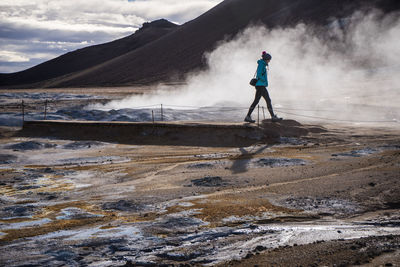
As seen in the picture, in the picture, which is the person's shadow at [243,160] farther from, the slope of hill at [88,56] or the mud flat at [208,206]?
the slope of hill at [88,56]

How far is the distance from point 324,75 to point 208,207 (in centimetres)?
2971

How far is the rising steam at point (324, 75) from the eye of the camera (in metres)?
19.4

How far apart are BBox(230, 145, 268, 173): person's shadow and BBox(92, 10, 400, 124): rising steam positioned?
19.1 ft

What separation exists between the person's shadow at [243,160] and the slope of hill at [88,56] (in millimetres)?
104513

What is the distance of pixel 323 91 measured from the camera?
26.2m

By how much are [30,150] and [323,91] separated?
19.0 metres

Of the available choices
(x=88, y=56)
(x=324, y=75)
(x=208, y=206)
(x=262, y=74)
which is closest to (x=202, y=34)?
(x=324, y=75)

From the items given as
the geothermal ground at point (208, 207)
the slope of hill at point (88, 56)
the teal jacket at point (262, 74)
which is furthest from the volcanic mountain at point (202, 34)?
the geothermal ground at point (208, 207)

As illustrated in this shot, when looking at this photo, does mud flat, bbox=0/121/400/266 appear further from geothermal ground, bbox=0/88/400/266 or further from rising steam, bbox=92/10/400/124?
rising steam, bbox=92/10/400/124

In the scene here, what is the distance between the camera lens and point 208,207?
5.52 metres

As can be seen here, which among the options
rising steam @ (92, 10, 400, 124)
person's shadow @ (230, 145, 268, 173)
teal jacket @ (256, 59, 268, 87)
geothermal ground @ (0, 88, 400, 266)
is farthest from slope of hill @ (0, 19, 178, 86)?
geothermal ground @ (0, 88, 400, 266)

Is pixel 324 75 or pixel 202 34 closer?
pixel 324 75

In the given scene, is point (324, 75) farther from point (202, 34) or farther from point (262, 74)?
point (202, 34)

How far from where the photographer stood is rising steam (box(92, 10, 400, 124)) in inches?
762
